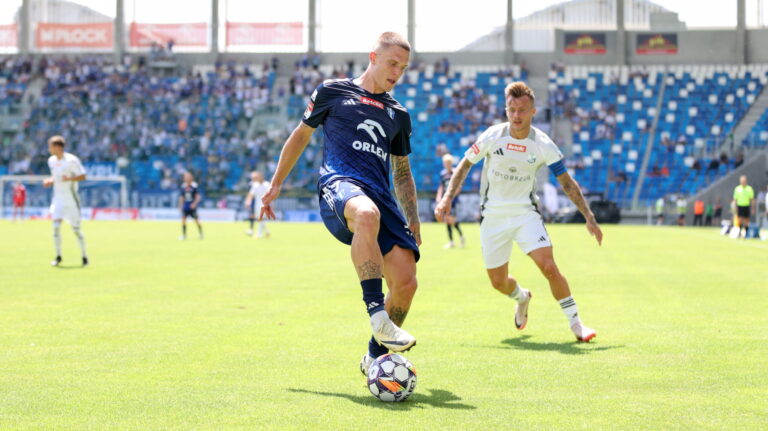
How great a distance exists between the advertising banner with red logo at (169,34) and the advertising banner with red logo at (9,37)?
8234 millimetres

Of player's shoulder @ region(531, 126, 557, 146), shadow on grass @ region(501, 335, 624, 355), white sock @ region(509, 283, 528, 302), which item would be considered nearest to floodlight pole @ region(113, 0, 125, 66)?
player's shoulder @ region(531, 126, 557, 146)

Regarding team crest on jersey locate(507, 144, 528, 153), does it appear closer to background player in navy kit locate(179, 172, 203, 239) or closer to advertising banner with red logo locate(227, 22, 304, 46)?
background player in navy kit locate(179, 172, 203, 239)

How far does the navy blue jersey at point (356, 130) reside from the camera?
628 centimetres

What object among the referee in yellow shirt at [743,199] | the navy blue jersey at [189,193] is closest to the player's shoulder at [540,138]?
the navy blue jersey at [189,193]

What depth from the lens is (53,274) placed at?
51.0ft

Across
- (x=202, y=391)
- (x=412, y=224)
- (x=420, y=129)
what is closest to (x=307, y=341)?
(x=412, y=224)

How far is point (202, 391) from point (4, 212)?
49.8 m

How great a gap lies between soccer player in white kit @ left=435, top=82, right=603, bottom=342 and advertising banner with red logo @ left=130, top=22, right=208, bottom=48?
175ft

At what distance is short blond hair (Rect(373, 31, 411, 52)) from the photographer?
6.32 meters

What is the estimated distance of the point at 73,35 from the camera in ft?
201

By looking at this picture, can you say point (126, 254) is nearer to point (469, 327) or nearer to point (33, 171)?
point (469, 327)

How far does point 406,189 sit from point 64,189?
12.4 meters

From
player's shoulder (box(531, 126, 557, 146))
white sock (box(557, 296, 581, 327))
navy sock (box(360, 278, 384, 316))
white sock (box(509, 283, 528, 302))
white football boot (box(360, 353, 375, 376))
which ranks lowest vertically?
white football boot (box(360, 353, 375, 376))

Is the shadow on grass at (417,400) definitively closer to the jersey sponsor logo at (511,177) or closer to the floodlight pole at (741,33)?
the jersey sponsor logo at (511,177)
